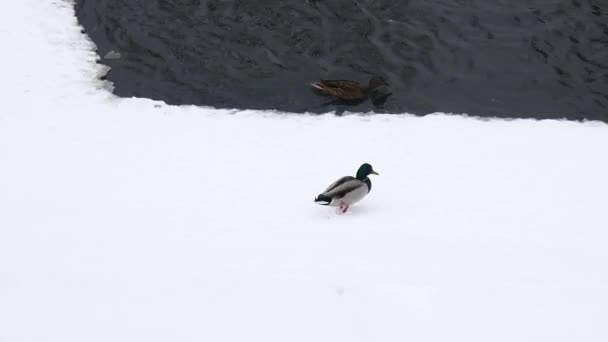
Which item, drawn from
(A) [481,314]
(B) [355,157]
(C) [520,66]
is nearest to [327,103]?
(B) [355,157]

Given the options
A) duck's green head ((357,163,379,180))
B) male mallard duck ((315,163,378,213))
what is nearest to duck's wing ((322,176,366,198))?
male mallard duck ((315,163,378,213))

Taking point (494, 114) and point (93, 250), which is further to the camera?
point (494, 114)

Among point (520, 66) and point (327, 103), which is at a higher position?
point (520, 66)

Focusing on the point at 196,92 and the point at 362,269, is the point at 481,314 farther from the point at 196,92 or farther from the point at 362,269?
the point at 196,92

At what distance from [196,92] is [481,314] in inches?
362

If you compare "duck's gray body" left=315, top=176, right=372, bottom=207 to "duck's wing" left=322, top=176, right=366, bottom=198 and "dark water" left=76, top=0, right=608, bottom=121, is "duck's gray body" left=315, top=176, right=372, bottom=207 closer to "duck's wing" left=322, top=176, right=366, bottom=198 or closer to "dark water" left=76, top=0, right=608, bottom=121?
"duck's wing" left=322, top=176, right=366, bottom=198

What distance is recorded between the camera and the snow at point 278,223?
800 cm

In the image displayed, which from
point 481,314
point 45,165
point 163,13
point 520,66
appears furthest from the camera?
point 163,13

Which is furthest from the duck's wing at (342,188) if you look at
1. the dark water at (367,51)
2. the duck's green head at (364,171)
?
the dark water at (367,51)

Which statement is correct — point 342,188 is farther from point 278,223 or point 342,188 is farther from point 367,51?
point 367,51

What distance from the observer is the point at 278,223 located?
1045 centimetres

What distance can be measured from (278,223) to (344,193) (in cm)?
110

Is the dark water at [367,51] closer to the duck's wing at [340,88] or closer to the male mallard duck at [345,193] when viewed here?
the duck's wing at [340,88]

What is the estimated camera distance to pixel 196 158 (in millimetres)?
12953
